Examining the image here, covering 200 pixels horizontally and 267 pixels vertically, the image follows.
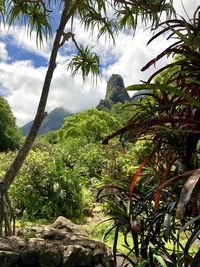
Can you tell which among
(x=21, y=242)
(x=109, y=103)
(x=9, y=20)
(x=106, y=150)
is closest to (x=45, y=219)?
(x=21, y=242)

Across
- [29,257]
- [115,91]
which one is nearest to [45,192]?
[29,257]

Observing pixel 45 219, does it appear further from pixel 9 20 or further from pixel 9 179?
pixel 9 20

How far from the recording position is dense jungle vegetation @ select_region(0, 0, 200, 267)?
135cm

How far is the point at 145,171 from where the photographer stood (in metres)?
3.29

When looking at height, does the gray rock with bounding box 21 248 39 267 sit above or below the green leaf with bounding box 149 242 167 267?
below

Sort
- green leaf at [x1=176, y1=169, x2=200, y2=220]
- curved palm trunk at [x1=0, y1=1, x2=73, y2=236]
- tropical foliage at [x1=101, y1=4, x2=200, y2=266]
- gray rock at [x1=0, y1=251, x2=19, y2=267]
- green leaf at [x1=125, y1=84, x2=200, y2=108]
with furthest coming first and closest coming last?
curved palm trunk at [x1=0, y1=1, x2=73, y2=236] < gray rock at [x1=0, y1=251, x2=19, y2=267] < tropical foliage at [x1=101, y1=4, x2=200, y2=266] < green leaf at [x1=125, y1=84, x2=200, y2=108] < green leaf at [x1=176, y1=169, x2=200, y2=220]

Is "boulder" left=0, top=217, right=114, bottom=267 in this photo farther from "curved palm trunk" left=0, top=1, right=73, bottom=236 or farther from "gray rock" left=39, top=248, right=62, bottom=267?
"curved palm trunk" left=0, top=1, right=73, bottom=236

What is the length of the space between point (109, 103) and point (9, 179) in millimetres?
110285

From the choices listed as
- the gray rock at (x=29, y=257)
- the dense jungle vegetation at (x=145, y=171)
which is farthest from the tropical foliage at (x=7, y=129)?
the gray rock at (x=29, y=257)

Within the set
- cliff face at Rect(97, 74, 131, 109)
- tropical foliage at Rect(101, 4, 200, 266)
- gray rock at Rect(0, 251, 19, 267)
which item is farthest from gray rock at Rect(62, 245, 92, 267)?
cliff face at Rect(97, 74, 131, 109)

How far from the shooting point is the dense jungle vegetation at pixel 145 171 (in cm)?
135

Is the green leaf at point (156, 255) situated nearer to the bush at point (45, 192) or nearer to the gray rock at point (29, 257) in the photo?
the gray rock at point (29, 257)

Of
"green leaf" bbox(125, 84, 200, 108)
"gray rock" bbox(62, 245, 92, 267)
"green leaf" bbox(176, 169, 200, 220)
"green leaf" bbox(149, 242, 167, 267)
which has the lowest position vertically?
"gray rock" bbox(62, 245, 92, 267)

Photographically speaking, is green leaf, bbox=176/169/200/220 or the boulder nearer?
green leaf, bbox=176/169/200/220
